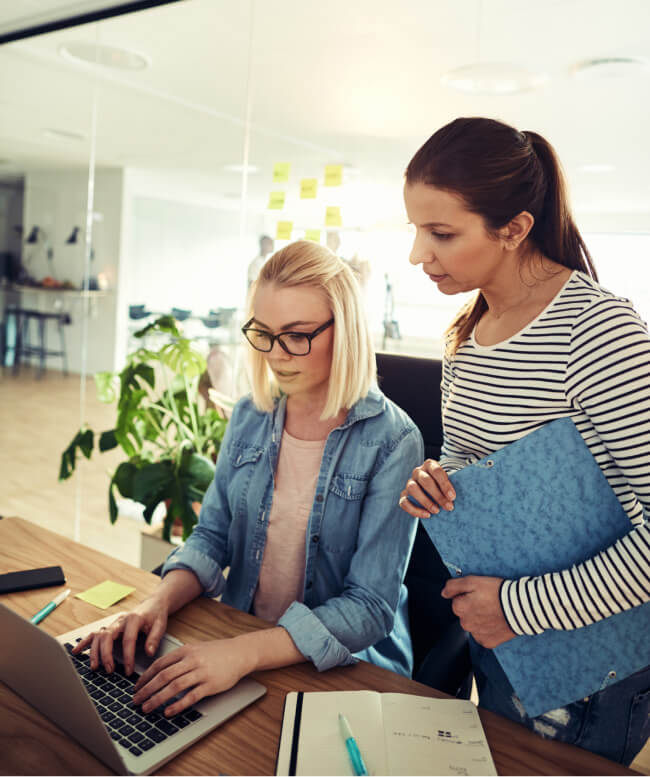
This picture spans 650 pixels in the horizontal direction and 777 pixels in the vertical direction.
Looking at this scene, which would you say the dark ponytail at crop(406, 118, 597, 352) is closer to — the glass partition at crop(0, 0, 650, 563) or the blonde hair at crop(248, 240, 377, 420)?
the blonde hair at crop(248, 240, 377, 420)

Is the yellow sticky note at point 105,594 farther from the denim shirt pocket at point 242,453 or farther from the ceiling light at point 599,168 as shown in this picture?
the ceiling light at point 599,168

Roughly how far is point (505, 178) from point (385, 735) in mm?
726

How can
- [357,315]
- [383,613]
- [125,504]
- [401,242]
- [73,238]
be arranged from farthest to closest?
[73,238] → [125,504] → [401,242] → [357,315] → [383,613]

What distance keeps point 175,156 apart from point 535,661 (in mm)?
3660

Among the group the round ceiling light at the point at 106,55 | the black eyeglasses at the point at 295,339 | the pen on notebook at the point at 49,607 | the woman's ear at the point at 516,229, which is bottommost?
the pen on notebook at the point at 49,607

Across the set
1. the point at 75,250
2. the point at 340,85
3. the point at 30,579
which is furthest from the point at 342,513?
the point at 75,250

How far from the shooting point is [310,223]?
103 inches

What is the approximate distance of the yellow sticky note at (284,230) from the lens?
269 cm

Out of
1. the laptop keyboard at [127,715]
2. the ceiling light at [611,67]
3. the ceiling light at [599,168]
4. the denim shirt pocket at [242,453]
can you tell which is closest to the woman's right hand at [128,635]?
the laptop keyboard at [127,715]

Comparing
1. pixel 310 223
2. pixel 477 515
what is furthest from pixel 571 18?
pixel 477 515

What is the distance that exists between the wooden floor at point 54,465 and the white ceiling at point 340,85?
1665mm

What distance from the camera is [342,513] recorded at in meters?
1.15

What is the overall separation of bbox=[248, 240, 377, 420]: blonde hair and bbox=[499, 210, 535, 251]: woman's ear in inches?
15.5

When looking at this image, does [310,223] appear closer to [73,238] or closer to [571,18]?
[571,18]
